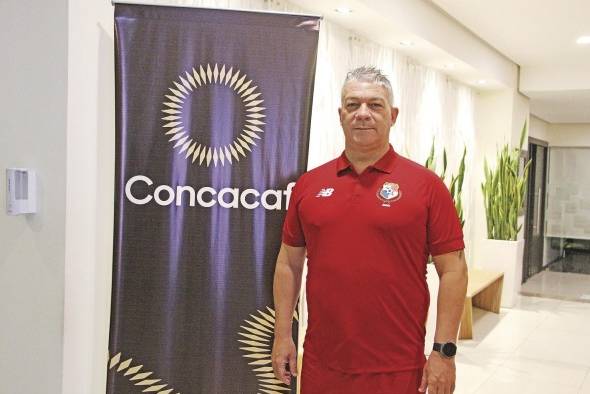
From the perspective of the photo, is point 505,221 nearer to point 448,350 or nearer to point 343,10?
point 343,10

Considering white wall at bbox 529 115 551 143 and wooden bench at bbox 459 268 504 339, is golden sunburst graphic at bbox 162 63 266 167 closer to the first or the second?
wooden bench at bbox 459 268 504 339

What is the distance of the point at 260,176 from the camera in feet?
7.29

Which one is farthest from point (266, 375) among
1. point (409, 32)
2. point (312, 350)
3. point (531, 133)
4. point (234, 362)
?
point (531, 133)

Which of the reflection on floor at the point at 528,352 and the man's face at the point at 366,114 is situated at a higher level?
the man's face at the point at 366,114

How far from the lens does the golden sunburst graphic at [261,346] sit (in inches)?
88.3

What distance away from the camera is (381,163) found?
2.05m

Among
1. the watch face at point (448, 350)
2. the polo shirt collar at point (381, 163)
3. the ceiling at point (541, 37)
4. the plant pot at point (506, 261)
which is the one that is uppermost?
the ceiling at point (541, 37)

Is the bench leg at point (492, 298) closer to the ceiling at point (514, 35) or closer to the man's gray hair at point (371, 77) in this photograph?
the ceiling at point (514, 35)

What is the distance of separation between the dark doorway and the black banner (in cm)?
786

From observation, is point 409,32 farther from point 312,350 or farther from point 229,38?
point 312,350

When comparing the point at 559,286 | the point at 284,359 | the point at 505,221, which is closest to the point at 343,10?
the point at 284,359

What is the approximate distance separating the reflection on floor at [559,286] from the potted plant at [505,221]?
3.14 feet

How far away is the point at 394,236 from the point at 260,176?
1.88 feet

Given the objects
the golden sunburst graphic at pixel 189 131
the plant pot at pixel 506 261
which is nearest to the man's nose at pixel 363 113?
the golden sunburst graphic at pixel 189 131
